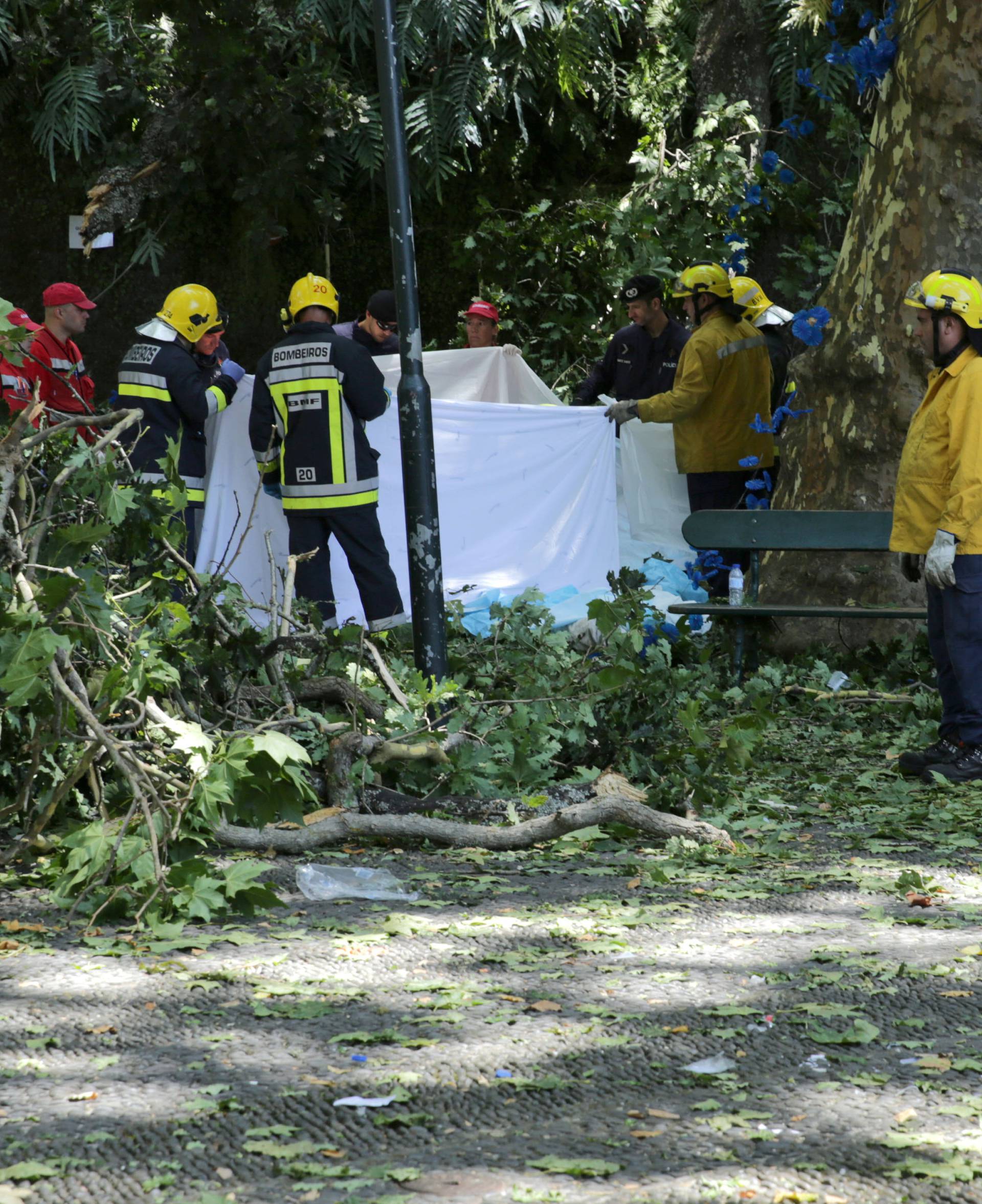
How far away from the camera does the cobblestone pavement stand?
2.32 m

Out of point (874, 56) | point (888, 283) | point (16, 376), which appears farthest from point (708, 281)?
point (16, 376)

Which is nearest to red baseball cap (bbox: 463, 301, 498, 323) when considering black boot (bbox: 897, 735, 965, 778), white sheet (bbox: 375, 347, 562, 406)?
white sheet (bbox: 375, 347, 562, 406)

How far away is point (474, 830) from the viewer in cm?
459

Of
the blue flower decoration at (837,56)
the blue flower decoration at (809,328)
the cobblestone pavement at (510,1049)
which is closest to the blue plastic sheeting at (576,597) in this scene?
the blue flower decoration at (809,328)

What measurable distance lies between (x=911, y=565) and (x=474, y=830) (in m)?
2.44

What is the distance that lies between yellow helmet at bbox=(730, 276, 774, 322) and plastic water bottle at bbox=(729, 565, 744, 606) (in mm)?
1822

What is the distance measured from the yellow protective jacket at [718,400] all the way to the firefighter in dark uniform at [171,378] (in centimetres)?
253

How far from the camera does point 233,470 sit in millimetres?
8789

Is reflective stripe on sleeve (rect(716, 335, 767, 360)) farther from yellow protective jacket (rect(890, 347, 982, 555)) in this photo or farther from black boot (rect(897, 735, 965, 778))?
black boot (rect(897, 735, 965, 778))

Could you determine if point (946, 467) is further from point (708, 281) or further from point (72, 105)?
point (72, 105)

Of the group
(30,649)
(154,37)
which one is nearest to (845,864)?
(30,649)

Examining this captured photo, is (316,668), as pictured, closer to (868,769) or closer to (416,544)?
(416,544)

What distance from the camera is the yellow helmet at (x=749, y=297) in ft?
29.6

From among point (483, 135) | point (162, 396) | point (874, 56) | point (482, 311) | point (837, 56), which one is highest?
point (483, 135)
